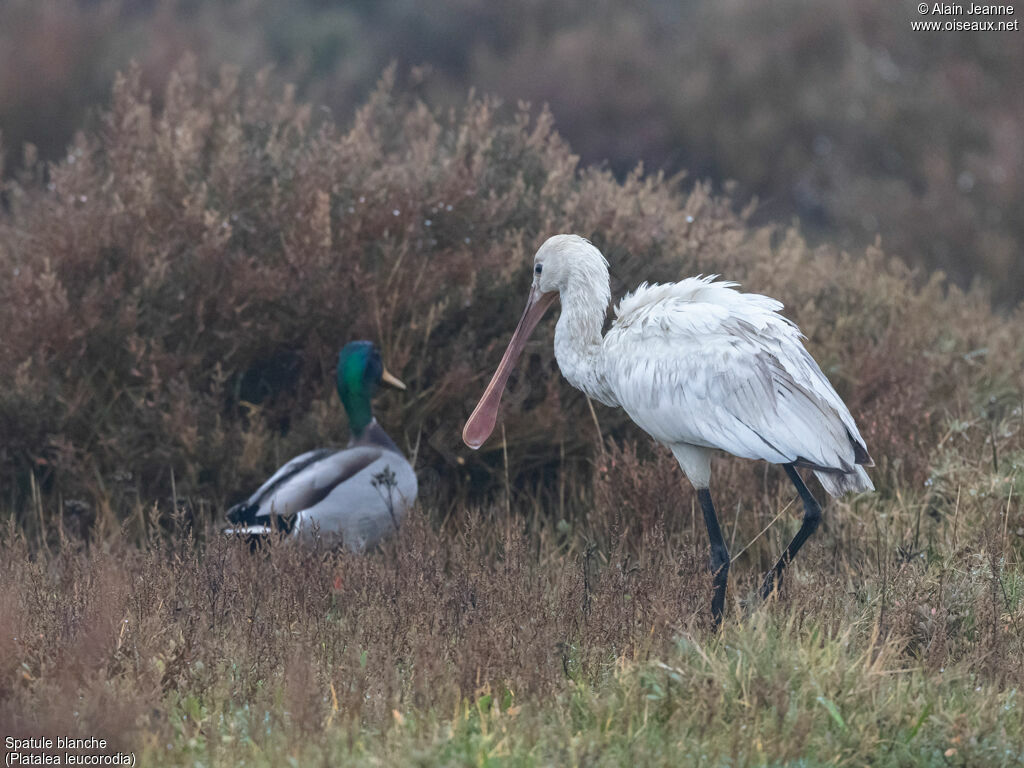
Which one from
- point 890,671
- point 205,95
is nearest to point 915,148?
point 205,95

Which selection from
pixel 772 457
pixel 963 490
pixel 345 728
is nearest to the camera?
pixel 345 728

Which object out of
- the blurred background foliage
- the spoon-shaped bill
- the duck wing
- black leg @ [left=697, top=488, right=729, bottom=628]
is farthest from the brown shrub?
the blurred background foliage

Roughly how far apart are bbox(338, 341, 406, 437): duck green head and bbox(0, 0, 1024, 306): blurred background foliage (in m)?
6.15

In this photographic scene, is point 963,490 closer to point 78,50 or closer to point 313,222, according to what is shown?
point 313,222

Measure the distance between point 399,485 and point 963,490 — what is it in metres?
2.29

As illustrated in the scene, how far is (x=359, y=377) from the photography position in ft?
19.4

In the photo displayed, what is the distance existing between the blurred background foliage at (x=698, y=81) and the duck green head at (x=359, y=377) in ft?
20.2

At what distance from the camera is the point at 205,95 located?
767cm

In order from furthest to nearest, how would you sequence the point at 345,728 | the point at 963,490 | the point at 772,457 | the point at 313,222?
the point at 313,222 < the point at 963,490 < the point at 772,457 < the point at 345,728

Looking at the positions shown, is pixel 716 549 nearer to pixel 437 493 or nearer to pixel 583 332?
pixel 583 332

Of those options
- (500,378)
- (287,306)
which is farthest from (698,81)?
(500,378)

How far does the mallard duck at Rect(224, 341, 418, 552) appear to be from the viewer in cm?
558

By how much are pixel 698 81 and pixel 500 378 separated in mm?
14506
